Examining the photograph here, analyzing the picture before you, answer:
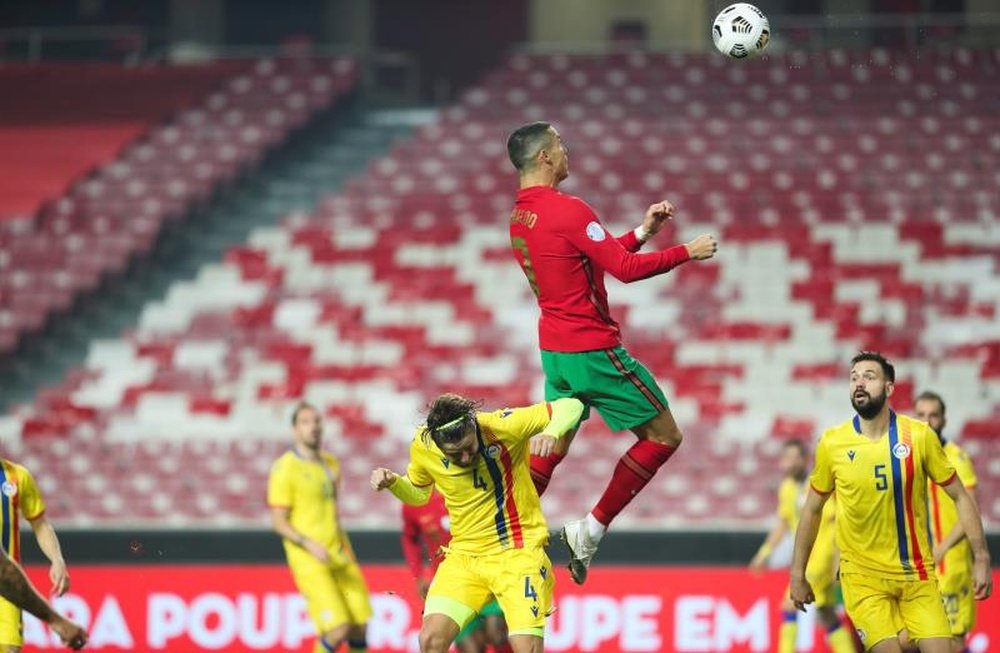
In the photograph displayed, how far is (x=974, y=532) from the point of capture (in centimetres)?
778

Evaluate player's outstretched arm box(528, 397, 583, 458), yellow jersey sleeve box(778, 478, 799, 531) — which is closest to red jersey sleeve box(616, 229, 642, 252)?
player's outstretched arm box(528, 397, 583, 458)

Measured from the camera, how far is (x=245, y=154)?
20.2m

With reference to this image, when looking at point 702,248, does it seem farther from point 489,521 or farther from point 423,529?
point 423,529

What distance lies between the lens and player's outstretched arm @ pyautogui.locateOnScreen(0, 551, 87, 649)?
6.36 meters

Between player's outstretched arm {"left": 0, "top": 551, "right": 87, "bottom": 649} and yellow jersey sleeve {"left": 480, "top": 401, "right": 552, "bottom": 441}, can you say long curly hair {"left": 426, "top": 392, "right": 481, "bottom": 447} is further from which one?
player's outstretched arm {"left": 0, "top": 551, "right": 87, "bottom": 649}

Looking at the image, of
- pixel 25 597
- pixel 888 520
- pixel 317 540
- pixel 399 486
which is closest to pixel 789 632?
pixel 317 540

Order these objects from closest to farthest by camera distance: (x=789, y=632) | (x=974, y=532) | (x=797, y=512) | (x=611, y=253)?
(x=611, y=253), (x=974, y=532), (x=789, y=632), (x=797, y=512)

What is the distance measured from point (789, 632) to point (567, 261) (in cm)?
509

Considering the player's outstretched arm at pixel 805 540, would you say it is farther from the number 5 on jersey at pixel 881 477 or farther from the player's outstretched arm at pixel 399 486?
the player's outstretched arm at pixel 399 486

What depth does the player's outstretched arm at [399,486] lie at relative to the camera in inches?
288

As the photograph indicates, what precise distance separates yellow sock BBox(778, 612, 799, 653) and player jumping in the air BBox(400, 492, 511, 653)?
2532mm

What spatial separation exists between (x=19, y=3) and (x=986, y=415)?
14.4 m

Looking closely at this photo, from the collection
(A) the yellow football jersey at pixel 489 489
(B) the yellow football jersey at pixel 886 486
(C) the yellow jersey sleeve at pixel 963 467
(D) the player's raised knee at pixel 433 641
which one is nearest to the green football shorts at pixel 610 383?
(A) the yellow football jersey at pixel 489 489

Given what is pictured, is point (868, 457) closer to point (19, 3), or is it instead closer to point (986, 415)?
point (986, 415)
